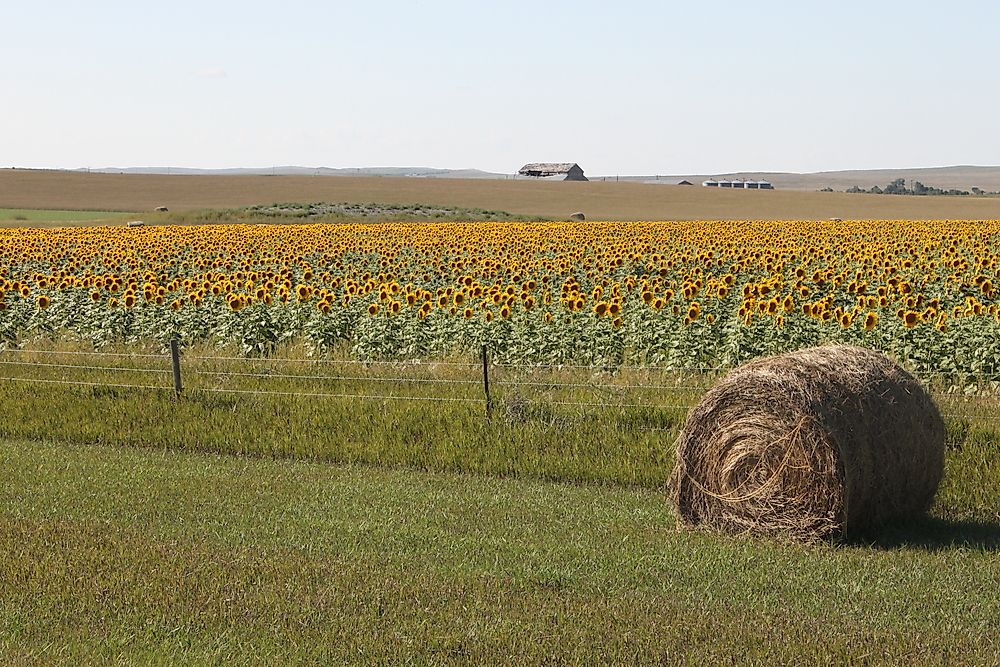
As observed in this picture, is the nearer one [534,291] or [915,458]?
[915,458]

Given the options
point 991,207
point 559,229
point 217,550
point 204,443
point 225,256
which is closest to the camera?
point 217,550

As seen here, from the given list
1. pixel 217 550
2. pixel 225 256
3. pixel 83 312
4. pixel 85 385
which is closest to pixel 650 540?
pixel 217 550

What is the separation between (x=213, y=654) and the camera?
7.29 m

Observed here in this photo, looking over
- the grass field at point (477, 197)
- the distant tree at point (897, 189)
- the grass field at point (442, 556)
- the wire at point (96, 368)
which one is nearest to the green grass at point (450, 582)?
the grass field at point (442, 556)

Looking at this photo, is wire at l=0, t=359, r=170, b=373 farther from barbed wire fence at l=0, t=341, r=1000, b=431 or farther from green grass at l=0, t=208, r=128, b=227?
green grass at l=0, t=208, r=128, b=227

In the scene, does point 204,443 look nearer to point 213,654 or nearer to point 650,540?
point 650,540

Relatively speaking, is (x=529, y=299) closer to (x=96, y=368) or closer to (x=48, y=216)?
(x=96, y=368)

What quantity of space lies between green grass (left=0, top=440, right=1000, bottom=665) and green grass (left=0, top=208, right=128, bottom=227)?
5135cm

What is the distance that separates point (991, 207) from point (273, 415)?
66233mm

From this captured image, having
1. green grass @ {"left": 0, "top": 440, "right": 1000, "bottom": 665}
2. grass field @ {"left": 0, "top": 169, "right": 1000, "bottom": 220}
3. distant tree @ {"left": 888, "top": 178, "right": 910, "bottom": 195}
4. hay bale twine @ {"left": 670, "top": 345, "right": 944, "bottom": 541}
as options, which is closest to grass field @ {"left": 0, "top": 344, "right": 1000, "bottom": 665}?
green grass @ {"left": 0, "top": 440, "right": 1000, "bottom": 665}

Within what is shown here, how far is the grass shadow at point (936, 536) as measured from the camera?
960 cm

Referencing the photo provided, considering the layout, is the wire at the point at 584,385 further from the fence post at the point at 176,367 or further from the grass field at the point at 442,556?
the fence post at the point at 176,367

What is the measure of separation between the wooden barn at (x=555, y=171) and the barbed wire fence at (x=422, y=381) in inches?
5128

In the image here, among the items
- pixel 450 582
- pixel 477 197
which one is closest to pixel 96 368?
pixel 450 582
